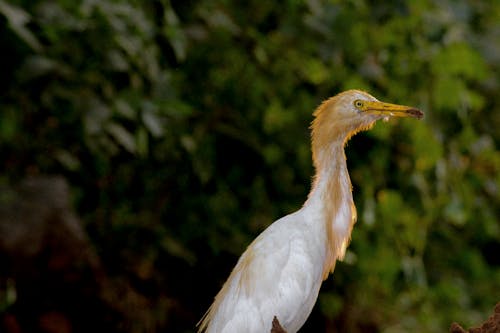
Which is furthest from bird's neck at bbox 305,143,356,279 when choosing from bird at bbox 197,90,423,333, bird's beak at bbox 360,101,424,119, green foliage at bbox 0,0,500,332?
green foliage at bbox 0,0,500,332

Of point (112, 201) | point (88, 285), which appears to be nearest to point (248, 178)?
point (112, 201)

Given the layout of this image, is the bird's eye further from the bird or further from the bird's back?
the bird's back

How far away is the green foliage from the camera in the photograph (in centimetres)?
388

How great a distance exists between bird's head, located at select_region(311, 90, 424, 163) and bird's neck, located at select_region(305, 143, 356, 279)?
3 centimetres

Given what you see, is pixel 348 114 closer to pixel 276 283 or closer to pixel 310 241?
pixel 310 241

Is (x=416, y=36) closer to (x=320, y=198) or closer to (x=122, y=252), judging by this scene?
(x=122, y=252)

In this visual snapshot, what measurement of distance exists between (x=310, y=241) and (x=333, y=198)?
0.10 meters

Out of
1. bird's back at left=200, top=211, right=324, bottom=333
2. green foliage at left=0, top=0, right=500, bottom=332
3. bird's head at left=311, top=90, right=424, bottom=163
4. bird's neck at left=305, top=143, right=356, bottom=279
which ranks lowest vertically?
green foliage at left=0, top=0, right=500, bottom=332

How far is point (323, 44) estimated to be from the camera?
12.9 ft

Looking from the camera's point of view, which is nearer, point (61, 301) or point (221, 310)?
point (221, 310)

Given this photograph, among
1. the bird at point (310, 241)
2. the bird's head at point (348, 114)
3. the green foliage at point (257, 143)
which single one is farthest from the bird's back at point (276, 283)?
the green foliage at point (257, 143)

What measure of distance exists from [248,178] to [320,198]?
2.62 m

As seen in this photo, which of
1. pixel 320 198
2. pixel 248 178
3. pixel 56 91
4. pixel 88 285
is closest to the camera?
pixel 320 198

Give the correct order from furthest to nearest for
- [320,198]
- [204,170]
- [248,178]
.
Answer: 1. [248,178]
2. [204,170]
3. [320,198]
